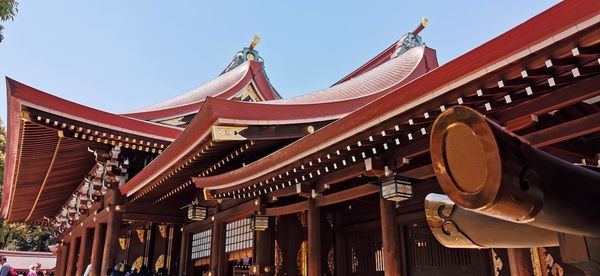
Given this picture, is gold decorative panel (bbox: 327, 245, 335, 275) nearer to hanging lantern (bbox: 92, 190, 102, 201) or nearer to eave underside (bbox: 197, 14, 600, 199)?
eave underside (bbox: 197, 14, 600, 199)

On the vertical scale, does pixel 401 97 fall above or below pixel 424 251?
above

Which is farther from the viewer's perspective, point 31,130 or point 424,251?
point 31,130

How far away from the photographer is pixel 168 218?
1107cm

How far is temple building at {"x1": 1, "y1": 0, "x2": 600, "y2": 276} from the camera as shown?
29.8 inches

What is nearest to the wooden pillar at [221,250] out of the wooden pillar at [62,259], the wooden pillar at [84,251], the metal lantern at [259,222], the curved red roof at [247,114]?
the metal lantern at [259,222]

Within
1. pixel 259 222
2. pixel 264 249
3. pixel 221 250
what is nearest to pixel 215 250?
pixel 221 250

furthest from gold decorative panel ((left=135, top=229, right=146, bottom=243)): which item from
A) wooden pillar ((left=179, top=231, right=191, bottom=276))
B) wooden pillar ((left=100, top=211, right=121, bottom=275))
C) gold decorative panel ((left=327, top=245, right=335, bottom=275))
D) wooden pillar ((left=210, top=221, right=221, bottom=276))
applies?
gold decorative panel ((left=327, top=245, right=335, bottom=275))

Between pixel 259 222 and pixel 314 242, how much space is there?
60.0 inches

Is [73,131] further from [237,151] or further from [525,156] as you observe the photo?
[525,156]

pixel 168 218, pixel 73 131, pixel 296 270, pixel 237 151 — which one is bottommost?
pixel 296 270

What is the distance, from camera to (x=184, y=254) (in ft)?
37.1

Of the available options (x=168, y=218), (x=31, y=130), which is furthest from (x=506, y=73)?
(x=168, y=218)

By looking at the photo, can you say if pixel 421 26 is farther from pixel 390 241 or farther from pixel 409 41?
pixel 390 241

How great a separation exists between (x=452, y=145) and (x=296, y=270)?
7.68 meters
